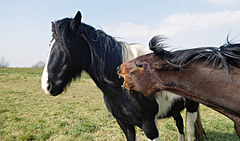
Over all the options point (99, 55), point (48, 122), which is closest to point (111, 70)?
point (99, 55)

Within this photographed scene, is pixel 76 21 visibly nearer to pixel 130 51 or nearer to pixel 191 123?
pixel 130 51

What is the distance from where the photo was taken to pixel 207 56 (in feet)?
3.94

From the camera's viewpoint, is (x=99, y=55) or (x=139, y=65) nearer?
(x=139, y=65)

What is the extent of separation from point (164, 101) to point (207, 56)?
141cm

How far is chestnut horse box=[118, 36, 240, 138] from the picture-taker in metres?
1.09

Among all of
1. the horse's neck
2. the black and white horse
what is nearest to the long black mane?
the black and white horse

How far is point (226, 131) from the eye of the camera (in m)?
4.33

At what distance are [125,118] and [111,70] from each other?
72 centimetres

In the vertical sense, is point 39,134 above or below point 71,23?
below

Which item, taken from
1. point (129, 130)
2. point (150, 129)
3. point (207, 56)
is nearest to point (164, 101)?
point (150, 129)

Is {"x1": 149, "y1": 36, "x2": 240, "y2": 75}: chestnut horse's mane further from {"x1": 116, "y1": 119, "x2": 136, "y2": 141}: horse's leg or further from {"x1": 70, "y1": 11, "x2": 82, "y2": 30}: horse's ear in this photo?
{"x1": 116, "y1": 119, "x2": 136, "y2": 141}: horse's leg

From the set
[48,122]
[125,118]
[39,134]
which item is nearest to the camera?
[125,118]

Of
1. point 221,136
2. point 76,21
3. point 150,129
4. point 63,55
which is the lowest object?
point 221,136

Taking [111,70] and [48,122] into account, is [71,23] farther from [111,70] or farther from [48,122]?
[48,122]
